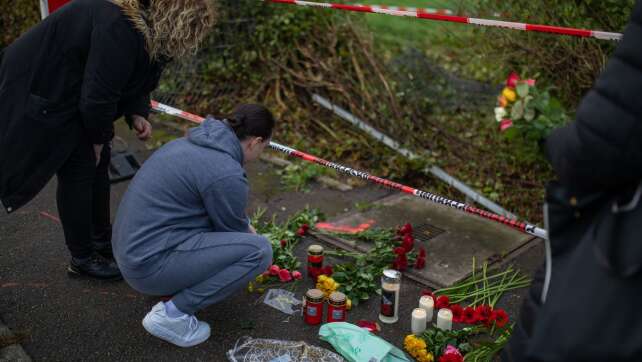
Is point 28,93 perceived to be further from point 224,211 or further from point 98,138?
point 224,211

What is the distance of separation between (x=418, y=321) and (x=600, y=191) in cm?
186

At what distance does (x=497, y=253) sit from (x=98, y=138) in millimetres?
2667

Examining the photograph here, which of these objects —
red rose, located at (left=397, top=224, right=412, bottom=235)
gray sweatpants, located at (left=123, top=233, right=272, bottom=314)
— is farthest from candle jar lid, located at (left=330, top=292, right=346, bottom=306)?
red rose, located at (left=397, top=224, right=412, bottom=235)

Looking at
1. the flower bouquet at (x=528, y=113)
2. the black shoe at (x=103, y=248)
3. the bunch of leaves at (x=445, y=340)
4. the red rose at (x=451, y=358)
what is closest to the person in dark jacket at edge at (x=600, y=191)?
the red rose at (x=451, y=358)

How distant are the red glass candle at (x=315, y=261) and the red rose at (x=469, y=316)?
894 mm

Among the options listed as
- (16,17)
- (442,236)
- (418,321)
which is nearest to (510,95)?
(442,236)

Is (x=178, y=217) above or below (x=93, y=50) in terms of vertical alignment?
below

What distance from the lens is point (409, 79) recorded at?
22.9 ft

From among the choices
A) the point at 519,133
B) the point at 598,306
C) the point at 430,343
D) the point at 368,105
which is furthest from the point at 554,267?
the point at 368,105

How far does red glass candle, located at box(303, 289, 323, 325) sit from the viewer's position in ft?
11.4

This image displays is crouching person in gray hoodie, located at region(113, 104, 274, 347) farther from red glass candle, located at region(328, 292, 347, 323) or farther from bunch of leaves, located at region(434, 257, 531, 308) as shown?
bunch of leaves, located at region(434, 257, 531, 308)

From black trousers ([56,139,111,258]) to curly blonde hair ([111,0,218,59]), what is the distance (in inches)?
28.1

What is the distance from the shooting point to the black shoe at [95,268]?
152 inches

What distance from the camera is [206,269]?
3188 millimetres
